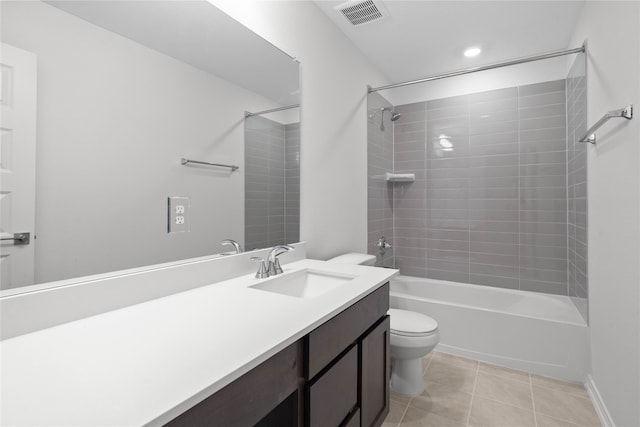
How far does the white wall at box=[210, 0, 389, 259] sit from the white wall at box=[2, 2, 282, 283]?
58 centimetres

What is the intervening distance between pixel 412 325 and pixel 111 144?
181 centimetres

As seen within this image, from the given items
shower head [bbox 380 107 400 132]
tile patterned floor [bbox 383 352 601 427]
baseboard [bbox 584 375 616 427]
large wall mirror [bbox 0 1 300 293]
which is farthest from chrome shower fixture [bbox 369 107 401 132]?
baseboard [bbox 584 375 616 427]

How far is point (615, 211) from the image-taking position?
1488 millimetres

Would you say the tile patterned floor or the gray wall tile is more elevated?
the gray wall tile

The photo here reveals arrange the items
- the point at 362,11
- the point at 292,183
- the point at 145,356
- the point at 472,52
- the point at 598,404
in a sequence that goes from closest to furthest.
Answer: the point at 145,356 < the point at 598,404 < the point at 292,183 < the point at 362,11 < the point at 472,52

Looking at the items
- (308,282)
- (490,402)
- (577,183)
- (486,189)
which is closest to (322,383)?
(308,282)

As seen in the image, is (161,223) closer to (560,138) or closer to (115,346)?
(115,346)

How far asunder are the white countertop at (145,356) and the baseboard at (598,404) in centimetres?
161

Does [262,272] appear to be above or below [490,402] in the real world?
above

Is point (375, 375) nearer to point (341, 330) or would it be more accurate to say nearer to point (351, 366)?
point (351, 366)

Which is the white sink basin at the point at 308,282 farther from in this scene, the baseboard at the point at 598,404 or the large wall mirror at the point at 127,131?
the baseboard at the point at 598,404

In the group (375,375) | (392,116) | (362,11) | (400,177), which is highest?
(362,11)

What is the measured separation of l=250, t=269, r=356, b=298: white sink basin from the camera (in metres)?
1.49

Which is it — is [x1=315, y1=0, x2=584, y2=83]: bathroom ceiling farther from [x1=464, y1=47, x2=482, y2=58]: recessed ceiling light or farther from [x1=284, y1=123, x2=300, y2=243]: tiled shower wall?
[x1=284, y1=123, x2=300, y2=243]: tiled shower wall
